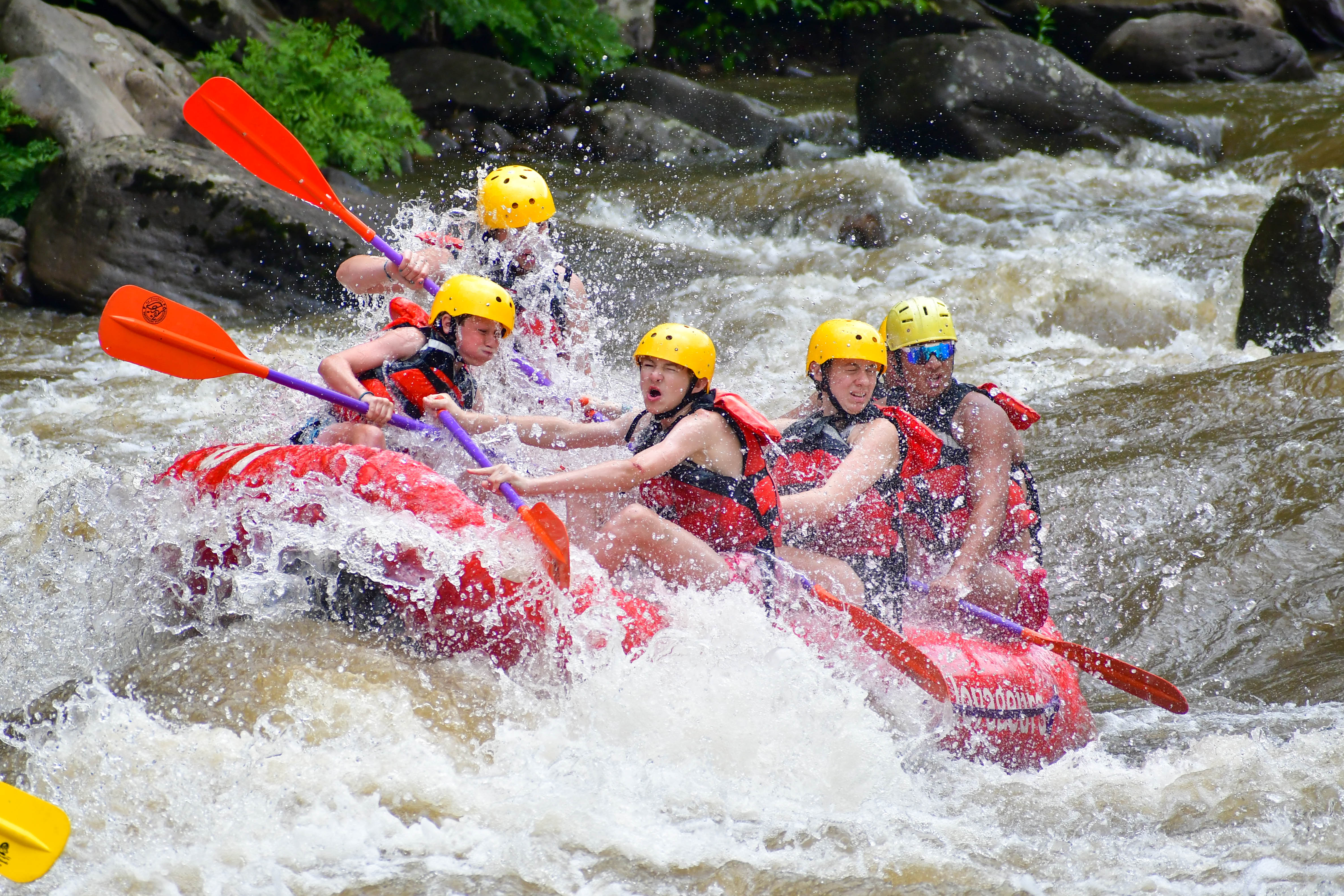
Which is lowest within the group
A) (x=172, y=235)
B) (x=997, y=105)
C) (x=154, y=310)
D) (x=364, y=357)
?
(x=997, y=105)

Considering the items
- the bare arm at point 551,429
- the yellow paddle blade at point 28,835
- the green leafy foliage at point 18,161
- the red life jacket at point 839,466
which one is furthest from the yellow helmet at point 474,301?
the green leafy foliage at point 18,161

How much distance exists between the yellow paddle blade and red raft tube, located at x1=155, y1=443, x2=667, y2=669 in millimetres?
1296

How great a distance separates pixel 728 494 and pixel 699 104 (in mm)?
10810

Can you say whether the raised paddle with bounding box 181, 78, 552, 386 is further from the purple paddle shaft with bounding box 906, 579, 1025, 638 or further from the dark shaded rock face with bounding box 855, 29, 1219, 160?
the dark shaded rock face with bounding box 855, 29, 1219, 160

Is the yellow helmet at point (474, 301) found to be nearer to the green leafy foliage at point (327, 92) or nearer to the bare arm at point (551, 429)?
the bare arm at point (551, 429)

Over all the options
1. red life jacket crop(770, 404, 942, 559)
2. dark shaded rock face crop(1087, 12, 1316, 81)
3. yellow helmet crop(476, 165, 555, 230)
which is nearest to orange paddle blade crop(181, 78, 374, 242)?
yellow helmet crop(476, 165, 555, 230)

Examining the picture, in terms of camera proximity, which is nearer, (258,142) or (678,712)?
(678,712)

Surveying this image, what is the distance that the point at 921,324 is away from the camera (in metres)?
4.66

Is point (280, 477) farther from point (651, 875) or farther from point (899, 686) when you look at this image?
point (899, 686)

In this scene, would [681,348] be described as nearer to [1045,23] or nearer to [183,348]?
[183,348]

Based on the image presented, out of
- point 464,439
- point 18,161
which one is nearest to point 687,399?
point 464,439

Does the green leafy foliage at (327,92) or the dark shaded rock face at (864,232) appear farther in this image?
the green leafy foliage at (327,92)

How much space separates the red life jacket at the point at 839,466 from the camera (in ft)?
14.6

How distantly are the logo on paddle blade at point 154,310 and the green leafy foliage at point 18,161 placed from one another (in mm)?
Result: 5411
